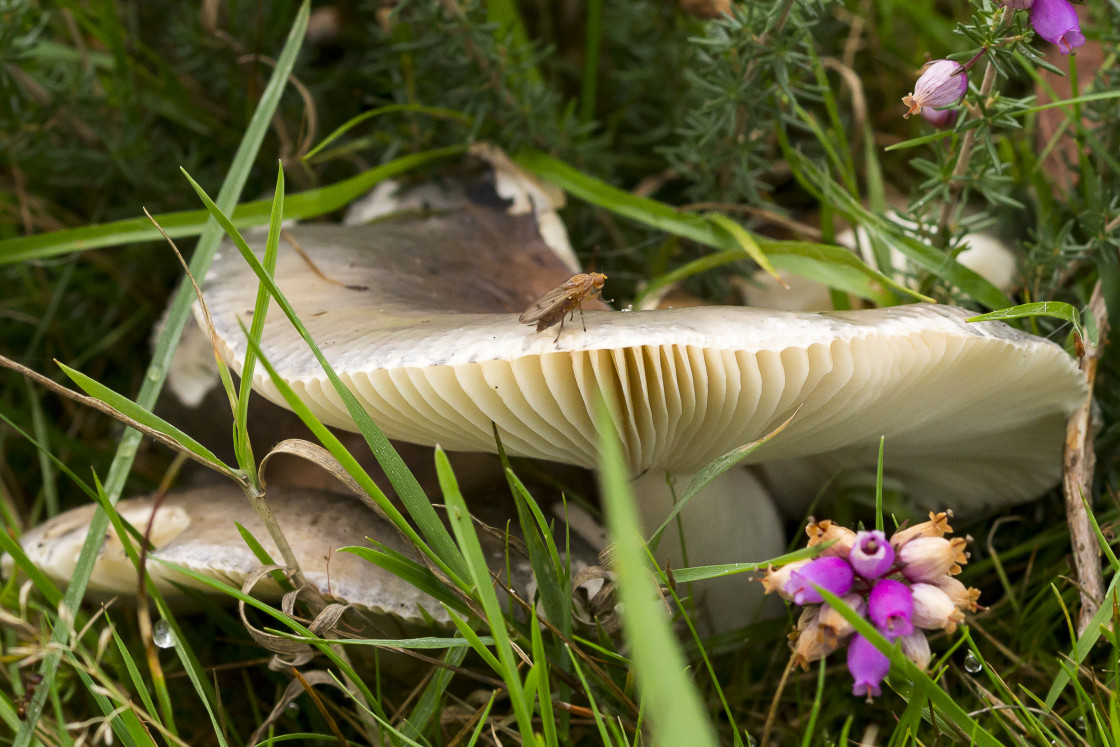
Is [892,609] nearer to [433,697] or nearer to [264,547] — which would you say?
[433,697]

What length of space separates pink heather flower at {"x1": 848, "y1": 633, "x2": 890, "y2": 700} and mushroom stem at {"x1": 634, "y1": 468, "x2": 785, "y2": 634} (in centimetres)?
59

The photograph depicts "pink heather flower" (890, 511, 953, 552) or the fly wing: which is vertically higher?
the fly wing

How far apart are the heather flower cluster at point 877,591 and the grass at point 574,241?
1.9 inches

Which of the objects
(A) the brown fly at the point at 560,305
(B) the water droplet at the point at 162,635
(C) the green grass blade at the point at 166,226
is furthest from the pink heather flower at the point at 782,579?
(C) the green grass blade at the point at 166,226

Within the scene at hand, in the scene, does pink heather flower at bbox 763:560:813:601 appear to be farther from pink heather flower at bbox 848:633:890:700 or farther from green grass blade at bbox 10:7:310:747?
green grass blade at bbox 10:7:310:747

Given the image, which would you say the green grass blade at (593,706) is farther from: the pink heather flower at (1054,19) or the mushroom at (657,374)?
the pink heather flower at (1054,19)

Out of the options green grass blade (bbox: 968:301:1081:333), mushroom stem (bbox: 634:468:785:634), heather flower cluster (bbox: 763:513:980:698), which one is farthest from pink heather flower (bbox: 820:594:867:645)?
mushroom stem (bbox: 634:468:785:634)

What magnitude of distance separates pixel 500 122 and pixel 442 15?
0.27 m

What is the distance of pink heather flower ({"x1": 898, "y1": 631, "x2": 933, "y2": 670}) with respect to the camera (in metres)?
1.12

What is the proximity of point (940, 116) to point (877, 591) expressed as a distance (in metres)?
0.96

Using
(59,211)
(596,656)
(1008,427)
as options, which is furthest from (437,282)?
(59,211)

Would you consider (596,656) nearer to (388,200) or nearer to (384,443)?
(384,443)

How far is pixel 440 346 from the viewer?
1181mm

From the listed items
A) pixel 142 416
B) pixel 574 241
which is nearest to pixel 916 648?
pixel 142 416
